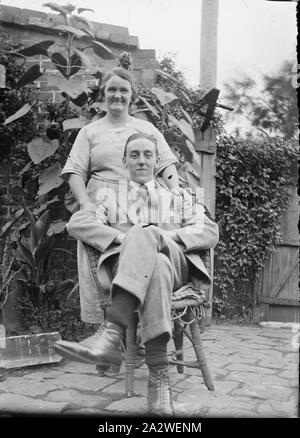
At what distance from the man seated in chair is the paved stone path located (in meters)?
0.30

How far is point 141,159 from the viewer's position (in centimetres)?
250

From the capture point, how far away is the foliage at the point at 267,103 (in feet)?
18.5

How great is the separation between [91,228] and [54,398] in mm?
836

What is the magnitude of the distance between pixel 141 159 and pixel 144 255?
587 millimetres

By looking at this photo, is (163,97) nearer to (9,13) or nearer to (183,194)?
(183,194)

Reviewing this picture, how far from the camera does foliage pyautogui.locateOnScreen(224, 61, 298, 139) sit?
5645 millimetres

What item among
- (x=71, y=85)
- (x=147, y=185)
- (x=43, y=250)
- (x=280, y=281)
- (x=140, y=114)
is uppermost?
(x=71, y=85)

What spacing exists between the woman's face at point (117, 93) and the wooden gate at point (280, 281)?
294 cm

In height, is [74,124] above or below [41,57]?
below

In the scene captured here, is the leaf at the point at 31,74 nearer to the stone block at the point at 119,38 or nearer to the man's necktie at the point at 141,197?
the stone block at the point at 119,38

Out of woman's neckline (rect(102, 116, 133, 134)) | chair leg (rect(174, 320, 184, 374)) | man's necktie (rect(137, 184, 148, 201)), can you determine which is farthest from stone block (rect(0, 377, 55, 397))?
woman's neckline (rect(102, 116, 133, 134))

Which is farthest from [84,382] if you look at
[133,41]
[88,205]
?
[133,41]

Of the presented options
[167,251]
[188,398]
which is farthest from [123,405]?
[167,251]
